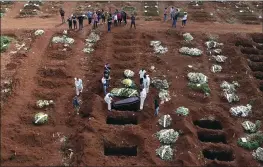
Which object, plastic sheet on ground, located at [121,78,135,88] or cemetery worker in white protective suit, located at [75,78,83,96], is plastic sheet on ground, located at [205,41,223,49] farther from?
cemetery worker in white protective suit, located at [75,78,83,96]

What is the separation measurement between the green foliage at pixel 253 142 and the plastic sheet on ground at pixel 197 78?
5749 mm

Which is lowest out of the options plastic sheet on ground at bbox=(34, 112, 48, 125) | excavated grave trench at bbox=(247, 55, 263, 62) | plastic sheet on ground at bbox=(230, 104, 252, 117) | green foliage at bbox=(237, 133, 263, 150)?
green foliage at bbox=(237, 133, 263, 150)

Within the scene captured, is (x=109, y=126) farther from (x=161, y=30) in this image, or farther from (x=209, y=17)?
(x=209, y=17)

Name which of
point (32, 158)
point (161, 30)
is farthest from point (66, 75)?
point (161, 30)

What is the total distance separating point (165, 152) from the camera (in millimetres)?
18875

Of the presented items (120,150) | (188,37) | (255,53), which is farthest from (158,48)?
(120,150)

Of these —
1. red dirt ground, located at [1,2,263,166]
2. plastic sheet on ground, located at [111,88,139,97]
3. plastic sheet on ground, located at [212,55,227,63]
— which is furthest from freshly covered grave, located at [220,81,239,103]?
plastic sheet on ground, located at [111,88,139,97]

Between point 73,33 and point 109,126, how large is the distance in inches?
467

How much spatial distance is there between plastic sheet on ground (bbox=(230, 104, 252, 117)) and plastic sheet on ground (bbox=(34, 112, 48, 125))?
11321mm

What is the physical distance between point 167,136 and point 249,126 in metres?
5.07

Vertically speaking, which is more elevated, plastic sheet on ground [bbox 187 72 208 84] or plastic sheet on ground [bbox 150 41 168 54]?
plastic sheet on ground [bbox 150 41 168 54]

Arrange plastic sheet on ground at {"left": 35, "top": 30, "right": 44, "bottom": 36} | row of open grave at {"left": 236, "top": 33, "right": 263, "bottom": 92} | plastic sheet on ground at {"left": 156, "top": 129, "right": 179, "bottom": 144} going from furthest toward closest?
1. plastic sheet on ground at {"left": 35, "top": 30, "right": 44, "bottom": 36}
2. row of open grave at {"left": 236, "top": 33, "right": 263, "bottom": 92}
3. plastic sheet on ground at {"left": 156, "top": 129, "right": 179, "bottom": 144}

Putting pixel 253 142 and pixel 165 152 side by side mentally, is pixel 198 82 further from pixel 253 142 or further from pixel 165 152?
pixel 165 152

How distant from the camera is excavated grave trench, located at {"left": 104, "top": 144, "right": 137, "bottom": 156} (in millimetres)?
19297
